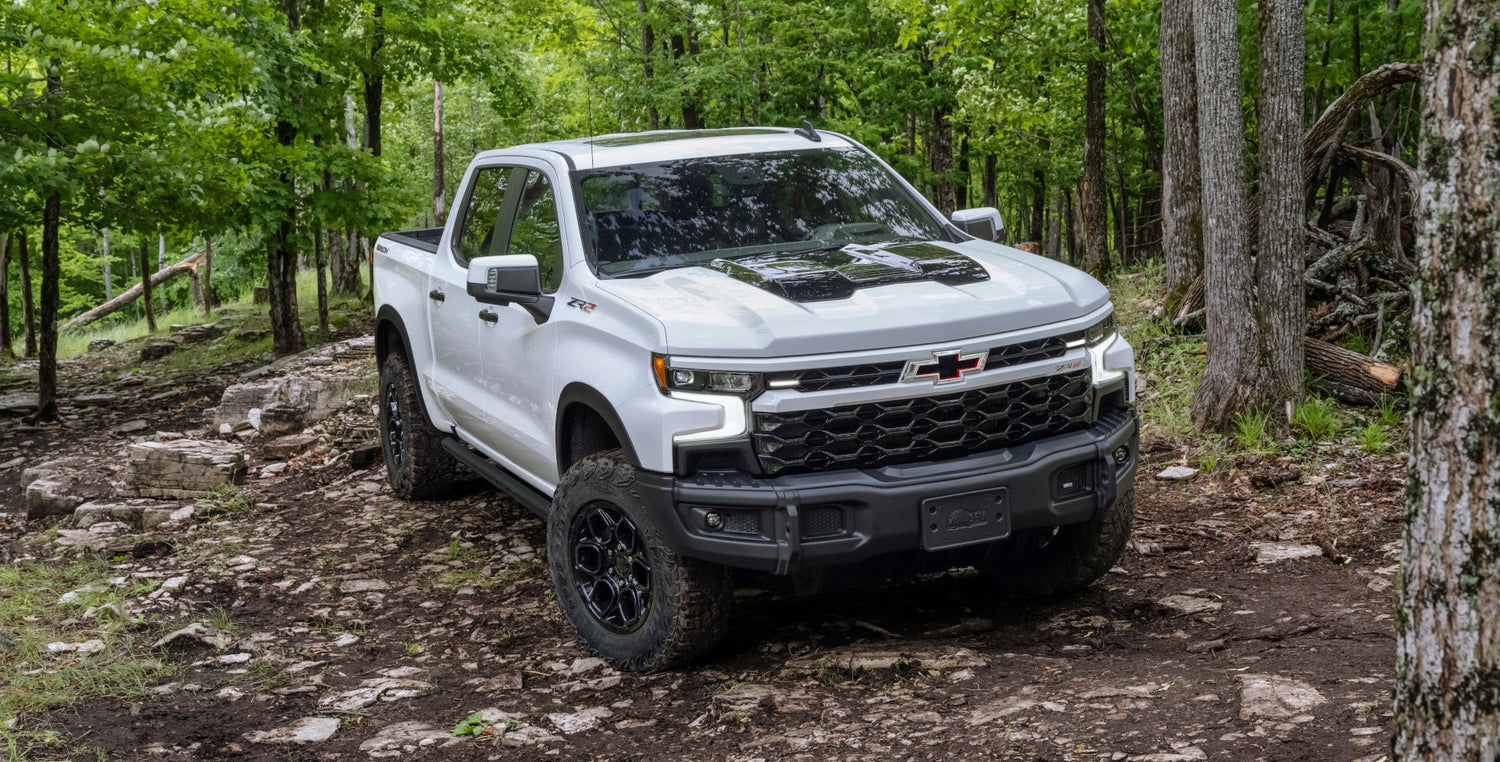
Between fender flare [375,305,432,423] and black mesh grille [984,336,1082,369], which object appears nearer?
black mesh grille [984,336,1082,369]

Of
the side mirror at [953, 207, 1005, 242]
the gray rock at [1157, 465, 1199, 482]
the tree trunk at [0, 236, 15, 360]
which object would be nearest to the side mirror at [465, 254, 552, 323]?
the side mirror at [953, 207, 1005, 242]

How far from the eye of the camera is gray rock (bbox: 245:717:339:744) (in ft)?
15.0

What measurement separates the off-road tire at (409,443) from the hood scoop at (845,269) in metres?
3.05

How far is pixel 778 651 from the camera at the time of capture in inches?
201

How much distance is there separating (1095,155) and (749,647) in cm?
1121

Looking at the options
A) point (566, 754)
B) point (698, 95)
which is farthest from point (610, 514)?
point (698, 95)

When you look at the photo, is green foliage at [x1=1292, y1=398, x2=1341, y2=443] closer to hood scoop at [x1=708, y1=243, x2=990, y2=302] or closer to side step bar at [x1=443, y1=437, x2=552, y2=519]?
hood scoop at [x1=708, y1=243, x2=990, y2=302]

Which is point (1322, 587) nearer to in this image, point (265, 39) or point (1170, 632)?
point (1170, 632)

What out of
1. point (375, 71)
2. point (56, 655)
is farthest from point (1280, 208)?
point (375, 71)

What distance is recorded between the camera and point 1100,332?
4922mm

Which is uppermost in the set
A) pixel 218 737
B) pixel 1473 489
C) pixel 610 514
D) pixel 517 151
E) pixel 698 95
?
pixel 698 95

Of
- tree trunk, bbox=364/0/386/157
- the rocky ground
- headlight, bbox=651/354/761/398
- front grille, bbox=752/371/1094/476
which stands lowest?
the rocky ground

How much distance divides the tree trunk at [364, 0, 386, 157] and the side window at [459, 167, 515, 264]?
12125 mm

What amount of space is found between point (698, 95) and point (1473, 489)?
1715 cm
